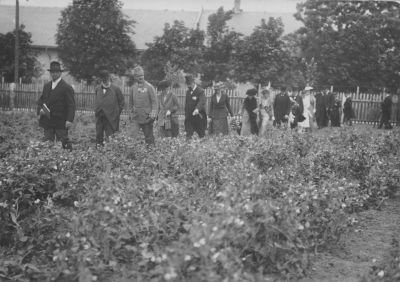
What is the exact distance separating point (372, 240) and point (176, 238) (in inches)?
92.6

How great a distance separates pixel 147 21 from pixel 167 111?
37021mm

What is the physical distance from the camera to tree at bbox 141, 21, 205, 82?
37250 mm

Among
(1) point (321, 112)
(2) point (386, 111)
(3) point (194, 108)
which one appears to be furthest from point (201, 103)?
(2) point (386, 111)

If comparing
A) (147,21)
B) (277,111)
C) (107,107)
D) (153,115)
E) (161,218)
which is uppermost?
(147,21)

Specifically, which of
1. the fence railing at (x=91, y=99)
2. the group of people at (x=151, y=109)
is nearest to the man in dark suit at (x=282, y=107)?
the group of people at (x=151, y=109)

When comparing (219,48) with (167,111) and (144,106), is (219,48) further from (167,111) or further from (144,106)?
(144,106)

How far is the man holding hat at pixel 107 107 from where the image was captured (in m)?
11.2

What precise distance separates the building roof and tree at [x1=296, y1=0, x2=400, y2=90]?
7.45 meters

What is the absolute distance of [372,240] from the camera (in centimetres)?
632

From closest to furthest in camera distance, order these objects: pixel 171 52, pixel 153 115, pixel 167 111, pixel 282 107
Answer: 1. pixel 153 115
2. pixel 167 111
3. pixel 282 107
4. pixel 171 52

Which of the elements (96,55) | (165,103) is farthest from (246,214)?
(96,55)

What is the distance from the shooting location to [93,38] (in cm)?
3406

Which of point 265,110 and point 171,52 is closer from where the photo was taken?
point 265,110

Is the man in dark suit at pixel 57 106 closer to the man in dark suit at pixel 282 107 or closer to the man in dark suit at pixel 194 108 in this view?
the man in dark suit at pixel 194 108
